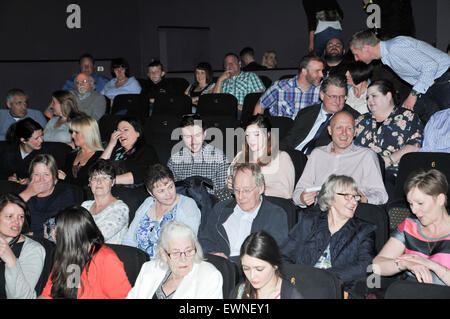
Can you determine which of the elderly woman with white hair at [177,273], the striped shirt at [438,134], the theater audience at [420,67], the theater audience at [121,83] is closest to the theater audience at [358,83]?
the theater audience at [420,67]

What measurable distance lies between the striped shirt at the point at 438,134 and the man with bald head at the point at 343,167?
0.44 m

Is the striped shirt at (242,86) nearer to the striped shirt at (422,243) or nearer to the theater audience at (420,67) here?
the theater audience at (420,67)

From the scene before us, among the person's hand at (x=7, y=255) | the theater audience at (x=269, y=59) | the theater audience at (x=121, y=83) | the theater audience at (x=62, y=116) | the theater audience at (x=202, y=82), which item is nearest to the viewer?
the person's hand at (x=7, y=255)

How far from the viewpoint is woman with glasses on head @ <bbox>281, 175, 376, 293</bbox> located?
9.41 feet

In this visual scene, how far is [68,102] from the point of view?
5602mm

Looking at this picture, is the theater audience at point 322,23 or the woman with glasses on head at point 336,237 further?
the theater audience at point 322,23

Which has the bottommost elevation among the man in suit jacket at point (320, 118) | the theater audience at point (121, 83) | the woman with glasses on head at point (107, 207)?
the woman with glasses on head at point (107, 207)

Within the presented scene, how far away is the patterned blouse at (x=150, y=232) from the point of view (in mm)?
3404

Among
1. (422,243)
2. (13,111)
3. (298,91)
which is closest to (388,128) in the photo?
(298,91)

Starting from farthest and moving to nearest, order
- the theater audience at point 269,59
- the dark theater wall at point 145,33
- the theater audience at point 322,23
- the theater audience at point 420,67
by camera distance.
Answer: the theater audience at point 269,59
the dark theater wall at point 145,33
the theater audience at point 322,23
the theater audience at point 420,67

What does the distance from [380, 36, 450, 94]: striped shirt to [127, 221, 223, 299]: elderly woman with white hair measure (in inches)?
95.5

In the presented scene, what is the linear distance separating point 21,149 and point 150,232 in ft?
6.66

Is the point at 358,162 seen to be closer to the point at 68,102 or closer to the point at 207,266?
the point at 207,266
